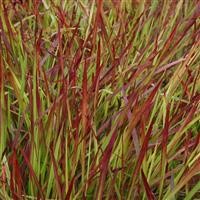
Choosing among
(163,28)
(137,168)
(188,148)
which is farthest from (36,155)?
(163,28)

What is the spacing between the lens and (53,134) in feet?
3.30

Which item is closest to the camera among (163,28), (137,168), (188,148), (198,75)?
(137,168)

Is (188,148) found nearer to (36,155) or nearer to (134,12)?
(36,155)

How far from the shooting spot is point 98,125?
1.16 meters

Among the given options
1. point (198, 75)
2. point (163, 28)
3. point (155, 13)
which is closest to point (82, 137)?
point (198, 75)

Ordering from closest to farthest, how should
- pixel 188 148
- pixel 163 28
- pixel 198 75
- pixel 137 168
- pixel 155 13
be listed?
1. pixel 137 168
2. pixel 188 148
3. pixel 198 75
4. pixel 163 28
5. pixel 155 13

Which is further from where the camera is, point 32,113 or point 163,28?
point 163,28

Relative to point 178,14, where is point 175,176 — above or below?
below

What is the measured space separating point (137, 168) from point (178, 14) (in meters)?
0.74

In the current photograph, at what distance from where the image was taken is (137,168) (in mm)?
920

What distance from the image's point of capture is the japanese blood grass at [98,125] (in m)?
0.93

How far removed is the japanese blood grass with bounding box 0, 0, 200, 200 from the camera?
931mm

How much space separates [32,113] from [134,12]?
756 mm

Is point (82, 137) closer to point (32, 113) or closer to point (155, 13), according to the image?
point (32, 113)
